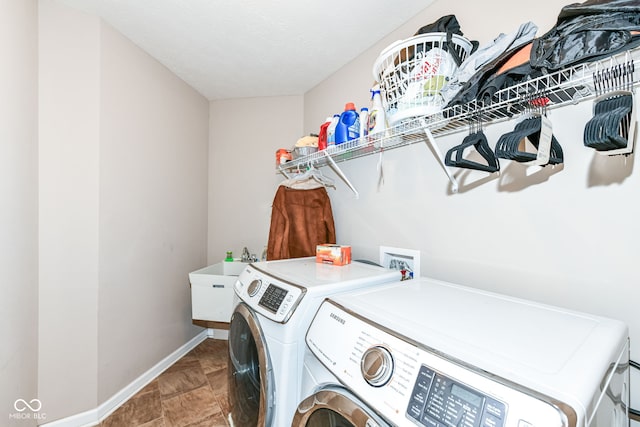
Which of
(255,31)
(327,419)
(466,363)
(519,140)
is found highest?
(255,31)

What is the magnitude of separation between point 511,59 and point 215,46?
186cm

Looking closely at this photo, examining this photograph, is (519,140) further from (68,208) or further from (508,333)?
(68,208)

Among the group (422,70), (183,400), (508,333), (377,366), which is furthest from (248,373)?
(422,70)

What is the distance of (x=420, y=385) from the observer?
625 millimetres

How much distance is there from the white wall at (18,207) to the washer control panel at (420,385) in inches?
65.8

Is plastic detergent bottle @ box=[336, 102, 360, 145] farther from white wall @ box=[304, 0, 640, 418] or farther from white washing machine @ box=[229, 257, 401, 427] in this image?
white washing machine @ box=[229, 257, 401, 427]

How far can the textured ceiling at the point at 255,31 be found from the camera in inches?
64.4

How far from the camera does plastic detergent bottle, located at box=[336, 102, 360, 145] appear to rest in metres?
1.67

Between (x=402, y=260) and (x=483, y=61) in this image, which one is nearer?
(x=483, y=61)

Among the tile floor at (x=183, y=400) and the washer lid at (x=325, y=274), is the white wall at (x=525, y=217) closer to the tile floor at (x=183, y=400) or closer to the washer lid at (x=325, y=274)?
the washer lid at (x=325, y=274)

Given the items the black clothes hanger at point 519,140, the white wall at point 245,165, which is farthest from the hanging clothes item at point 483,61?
the white wall at point 245,165

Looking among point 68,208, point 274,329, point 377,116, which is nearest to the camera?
point 274,329

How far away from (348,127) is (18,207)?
1784 millimetres

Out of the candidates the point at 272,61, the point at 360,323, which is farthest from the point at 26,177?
the point at 360,323
